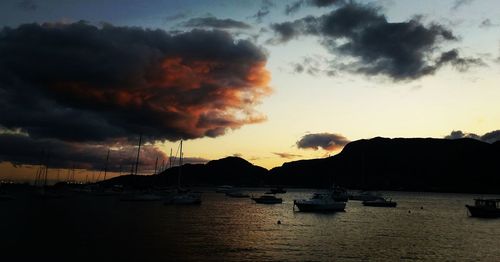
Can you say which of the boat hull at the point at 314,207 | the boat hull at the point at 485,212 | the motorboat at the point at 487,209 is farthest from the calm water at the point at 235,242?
the boat hull at the point at 314,207

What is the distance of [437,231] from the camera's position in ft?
249

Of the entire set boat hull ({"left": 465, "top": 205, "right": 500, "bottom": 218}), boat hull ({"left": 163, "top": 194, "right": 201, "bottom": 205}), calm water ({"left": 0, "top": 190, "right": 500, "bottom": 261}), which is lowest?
calm water ({"left": 0, "top": 190, "right": 500, "bottom": 261})

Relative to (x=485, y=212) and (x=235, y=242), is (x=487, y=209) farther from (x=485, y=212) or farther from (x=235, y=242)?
(x=235, y=242)

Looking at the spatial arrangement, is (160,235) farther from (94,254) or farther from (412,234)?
(412,234)

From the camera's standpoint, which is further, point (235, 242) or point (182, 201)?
point (182, 201)

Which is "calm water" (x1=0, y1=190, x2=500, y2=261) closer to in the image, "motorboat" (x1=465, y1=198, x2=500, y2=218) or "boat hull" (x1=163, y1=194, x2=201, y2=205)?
"motorboat" (x1=465, y1=198, x2=500, y2=218)

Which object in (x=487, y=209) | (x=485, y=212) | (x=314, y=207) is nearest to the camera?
(x=487, y=209)

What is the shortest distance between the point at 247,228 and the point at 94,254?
3355cm

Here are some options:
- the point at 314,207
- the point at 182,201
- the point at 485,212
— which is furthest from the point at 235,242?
the point at 182,201

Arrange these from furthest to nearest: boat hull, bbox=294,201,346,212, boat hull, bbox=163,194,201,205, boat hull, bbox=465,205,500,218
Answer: boat hull, bbox=163,194,201,205, boat hull, bbox=294,201,346,212, boat hull, bbox=465,205,500,218

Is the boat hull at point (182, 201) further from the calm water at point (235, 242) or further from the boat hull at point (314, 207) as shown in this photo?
the calm water at point (235, 242)

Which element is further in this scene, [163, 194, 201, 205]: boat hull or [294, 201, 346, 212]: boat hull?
[163, 194, 201, 205]: boat hull

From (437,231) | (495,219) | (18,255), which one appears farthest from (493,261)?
(495,219)

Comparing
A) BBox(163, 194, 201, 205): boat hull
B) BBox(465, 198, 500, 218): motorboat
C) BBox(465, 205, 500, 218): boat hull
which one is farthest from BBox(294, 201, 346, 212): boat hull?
BBox(163, 194, 201, 205): boat hull
